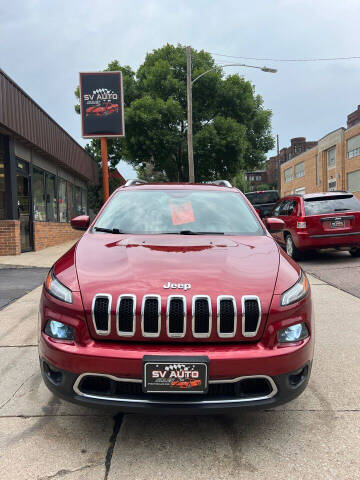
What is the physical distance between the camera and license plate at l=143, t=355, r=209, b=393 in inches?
85.1

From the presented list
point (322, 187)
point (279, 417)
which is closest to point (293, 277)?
point (279, 417)

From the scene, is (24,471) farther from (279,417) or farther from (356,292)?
(356,292)

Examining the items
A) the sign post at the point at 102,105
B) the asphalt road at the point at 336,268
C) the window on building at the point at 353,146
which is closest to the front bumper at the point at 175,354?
the asphalt road at the point at 336,268

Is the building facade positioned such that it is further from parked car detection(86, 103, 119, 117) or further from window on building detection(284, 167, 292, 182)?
window on building detection(284, 167, 292, 182)

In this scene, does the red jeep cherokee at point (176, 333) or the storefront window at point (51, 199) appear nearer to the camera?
the red jeep cherokee at point (176, 333)

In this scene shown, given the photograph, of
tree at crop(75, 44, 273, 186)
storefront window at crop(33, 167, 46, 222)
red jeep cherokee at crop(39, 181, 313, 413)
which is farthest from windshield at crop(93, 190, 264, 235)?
tree at crop(75, 44, 273, 186)

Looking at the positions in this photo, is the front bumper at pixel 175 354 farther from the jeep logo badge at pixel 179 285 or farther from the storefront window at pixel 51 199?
the storefront window at pixel 51 199

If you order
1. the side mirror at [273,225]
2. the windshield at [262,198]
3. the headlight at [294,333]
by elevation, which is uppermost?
the windshield at [262,198]

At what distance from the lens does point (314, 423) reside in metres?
2.67

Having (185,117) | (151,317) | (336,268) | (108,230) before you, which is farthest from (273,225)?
(185,117)

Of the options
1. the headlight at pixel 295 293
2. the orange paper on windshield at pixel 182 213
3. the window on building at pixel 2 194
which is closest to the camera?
the headlight at pixel 295 293

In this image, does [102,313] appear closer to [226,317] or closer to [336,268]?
[226,317]

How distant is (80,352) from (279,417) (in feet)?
4.60

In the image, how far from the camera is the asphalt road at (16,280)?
6695mm
